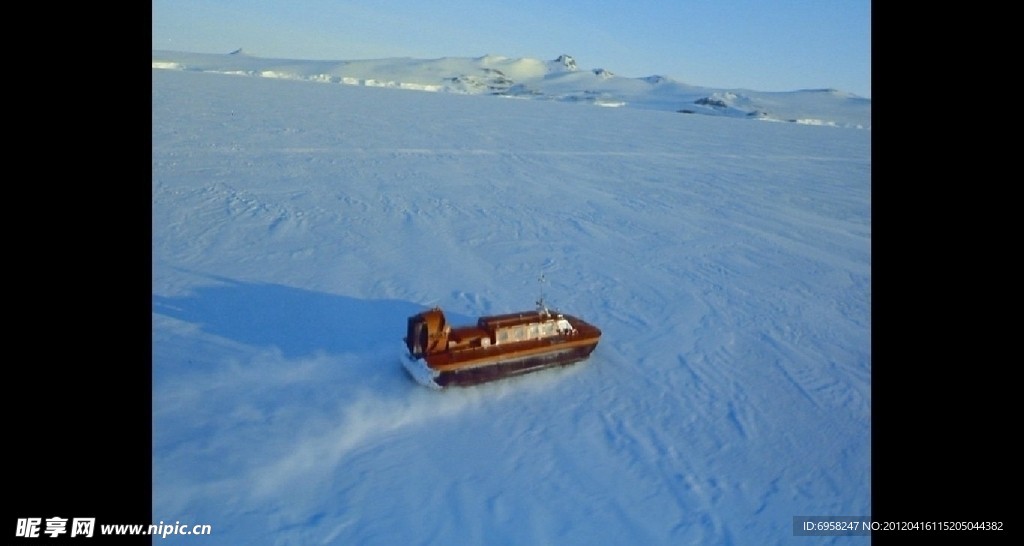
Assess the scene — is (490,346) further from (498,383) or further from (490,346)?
(498,383)

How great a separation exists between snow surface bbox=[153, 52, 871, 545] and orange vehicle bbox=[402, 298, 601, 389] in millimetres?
189

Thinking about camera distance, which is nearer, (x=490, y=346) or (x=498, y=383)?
(x=490, y=346)

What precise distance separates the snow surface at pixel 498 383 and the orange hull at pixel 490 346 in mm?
190

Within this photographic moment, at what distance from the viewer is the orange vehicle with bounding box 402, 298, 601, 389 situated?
569 cm

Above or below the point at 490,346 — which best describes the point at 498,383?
below

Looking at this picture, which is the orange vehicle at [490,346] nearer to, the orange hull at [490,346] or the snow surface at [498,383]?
the orange hull at [490,346]

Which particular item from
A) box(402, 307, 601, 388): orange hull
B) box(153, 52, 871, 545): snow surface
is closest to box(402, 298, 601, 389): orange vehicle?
box(402, 307, 601, 388): orange hull

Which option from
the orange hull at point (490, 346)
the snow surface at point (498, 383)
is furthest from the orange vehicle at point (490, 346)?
the snow surface at point (498, 383)

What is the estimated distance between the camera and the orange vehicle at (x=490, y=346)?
5688mm

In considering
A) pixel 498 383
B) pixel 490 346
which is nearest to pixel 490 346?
pixel 490 346

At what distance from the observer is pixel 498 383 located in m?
6.06

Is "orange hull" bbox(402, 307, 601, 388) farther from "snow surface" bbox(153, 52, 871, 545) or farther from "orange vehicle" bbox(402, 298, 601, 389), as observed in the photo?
"snow surface" bbox(153, 52, 871, 545)

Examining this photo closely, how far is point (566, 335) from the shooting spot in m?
6.25
